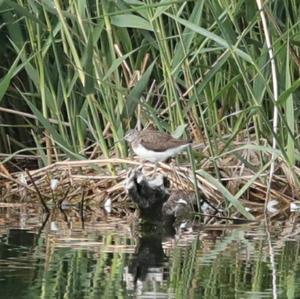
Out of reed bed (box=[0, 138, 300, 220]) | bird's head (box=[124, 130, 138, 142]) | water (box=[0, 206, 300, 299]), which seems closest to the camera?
water (box=[0, 206, 300, 299])

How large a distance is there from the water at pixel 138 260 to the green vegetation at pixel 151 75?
694 mm

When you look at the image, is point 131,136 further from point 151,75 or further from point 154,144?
point 151,75

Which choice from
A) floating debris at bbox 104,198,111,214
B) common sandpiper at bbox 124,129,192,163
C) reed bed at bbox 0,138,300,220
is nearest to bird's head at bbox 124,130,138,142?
common sandpiper at bbox 124,129,192,163

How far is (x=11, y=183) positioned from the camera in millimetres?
7617

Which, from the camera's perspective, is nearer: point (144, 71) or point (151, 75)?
point (144, 71)

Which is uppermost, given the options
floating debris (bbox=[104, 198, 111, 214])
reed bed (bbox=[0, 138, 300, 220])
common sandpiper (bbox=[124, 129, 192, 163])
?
common sandpiper (bbox=[124, 129, 192, 163])

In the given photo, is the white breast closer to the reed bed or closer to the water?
the reed bed

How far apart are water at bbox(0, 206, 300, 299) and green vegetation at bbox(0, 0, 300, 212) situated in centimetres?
69

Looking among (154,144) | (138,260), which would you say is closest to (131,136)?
(154,144)

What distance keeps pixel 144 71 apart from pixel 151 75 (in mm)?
366

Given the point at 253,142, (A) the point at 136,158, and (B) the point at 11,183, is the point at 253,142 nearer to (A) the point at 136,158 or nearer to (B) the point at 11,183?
(A) the point at 136,158

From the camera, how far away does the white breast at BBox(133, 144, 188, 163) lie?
6.98 m

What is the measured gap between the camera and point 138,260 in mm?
5355

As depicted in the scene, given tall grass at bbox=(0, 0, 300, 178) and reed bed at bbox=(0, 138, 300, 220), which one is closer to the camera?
tall grass at bbox=(0, 0, 300, 178)
